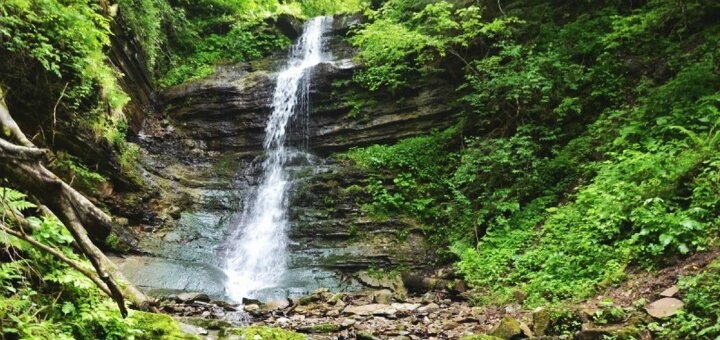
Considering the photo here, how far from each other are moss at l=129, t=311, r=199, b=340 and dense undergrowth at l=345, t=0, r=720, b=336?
4.51m

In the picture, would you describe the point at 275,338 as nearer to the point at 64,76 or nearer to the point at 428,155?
the point at 64,76

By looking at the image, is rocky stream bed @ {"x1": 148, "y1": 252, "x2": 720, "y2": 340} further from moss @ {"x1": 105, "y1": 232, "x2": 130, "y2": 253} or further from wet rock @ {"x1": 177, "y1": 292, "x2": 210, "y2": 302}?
moss @ {"x1": 105, "y1": 232, "x2": 130, "y2": 253}

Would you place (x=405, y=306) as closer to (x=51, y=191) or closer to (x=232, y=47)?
(x=51, y=191)

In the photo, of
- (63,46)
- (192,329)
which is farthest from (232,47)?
(192,329)

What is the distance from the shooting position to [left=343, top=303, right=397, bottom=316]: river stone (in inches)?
282

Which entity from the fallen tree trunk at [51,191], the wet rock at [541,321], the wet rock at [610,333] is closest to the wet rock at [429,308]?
the wet rock at [541,321]

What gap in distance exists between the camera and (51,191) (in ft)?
11.1

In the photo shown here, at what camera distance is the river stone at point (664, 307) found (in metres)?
4.30

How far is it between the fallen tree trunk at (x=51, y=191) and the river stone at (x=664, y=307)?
4725mm

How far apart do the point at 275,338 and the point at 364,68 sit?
11035 millimetres

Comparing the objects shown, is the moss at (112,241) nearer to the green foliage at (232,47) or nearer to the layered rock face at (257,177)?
the layered rock face at (257,177)

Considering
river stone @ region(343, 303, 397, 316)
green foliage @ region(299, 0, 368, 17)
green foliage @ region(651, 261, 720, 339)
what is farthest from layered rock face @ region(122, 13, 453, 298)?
green foliage @ region(299, 0, 368, 17)

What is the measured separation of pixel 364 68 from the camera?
1502 centimetres

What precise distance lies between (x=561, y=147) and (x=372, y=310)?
533cm
